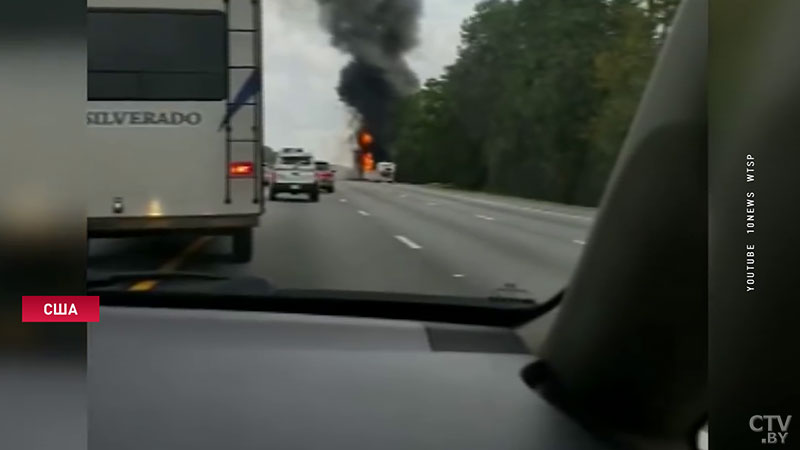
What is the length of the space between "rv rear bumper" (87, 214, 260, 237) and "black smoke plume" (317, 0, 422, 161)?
1.81ft

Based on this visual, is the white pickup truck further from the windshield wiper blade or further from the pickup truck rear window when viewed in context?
the windshield wiper blade

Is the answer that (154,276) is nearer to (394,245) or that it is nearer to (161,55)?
(161,55)

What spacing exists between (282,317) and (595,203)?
1.12 m

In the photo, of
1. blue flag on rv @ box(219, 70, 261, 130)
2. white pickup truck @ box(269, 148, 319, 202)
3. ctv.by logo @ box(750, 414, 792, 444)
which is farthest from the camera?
white pickup truck @ box(269, 148, 319, 202)

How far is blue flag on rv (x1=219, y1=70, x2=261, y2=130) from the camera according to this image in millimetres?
3393

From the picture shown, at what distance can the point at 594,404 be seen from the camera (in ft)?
9.45

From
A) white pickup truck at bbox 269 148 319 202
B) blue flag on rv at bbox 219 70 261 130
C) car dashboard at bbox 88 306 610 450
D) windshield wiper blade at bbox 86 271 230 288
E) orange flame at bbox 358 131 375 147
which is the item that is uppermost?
blue flag on rv at bbox 219 70 261 130

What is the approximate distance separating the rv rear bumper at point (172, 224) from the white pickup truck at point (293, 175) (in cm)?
14

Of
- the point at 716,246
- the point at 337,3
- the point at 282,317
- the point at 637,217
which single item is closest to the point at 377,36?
the point at 337,3

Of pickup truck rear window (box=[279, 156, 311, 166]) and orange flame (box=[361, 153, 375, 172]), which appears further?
orange flame (box=[361, 153, 375, 172])

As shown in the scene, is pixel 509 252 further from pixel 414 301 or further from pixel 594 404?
pixel 594 404

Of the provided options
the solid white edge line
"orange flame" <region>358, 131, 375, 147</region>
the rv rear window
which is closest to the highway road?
the solid white edge line

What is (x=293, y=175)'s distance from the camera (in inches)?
151

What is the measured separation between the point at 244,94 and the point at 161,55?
0.29 meters
